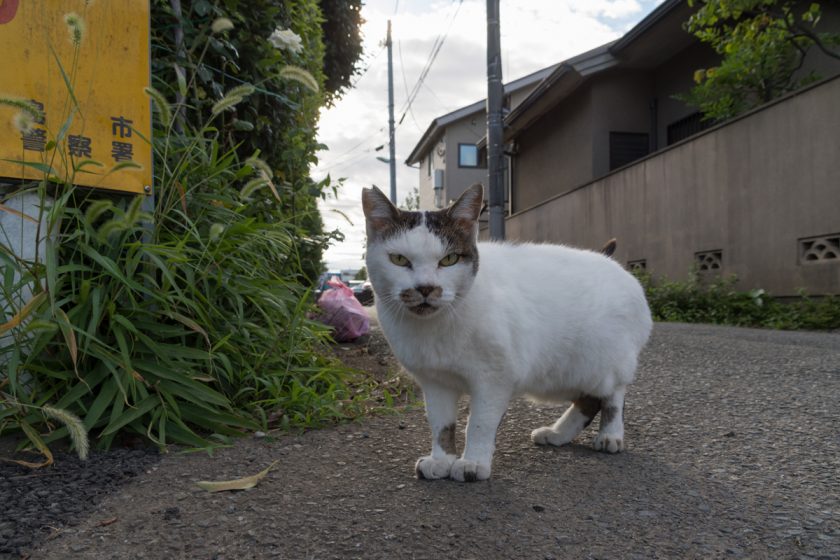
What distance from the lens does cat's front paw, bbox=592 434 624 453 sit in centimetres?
228

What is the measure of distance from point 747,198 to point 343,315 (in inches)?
205

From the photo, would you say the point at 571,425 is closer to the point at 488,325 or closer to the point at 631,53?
the point at 488,325

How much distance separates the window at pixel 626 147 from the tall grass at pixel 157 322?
33.2 ft

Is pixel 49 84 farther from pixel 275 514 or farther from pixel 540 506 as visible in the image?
pixel 540 506

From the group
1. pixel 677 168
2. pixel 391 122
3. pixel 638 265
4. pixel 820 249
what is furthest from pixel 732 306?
pixel 391 122

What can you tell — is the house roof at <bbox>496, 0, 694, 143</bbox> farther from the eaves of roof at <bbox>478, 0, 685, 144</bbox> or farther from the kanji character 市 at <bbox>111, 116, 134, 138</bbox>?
the kanji character 市 at <bbox>111, 116, 134, 138</bbox>

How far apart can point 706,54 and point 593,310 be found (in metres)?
9.23

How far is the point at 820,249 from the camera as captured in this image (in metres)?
6.04

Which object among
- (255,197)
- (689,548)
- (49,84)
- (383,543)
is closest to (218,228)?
(49,84)

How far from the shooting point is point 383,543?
59.5 inches

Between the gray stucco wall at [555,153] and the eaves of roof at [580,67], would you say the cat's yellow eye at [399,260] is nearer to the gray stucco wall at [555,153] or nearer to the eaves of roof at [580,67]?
the eaves of roof at [580,67]

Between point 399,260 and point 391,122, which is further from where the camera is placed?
point 391,122

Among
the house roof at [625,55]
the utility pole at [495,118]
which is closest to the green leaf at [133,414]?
the utility pole at [495,118]

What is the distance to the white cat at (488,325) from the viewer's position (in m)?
2.00
